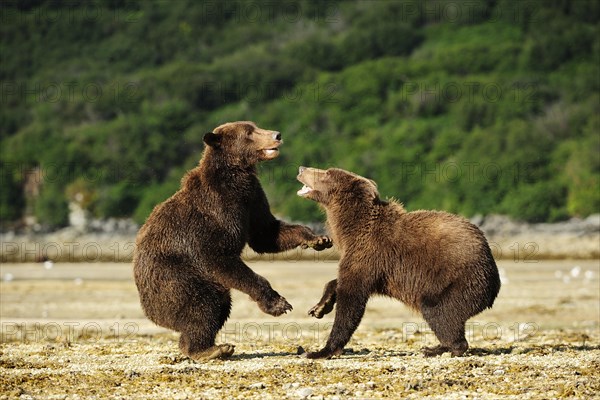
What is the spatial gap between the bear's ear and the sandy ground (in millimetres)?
2181

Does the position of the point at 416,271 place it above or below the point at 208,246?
below

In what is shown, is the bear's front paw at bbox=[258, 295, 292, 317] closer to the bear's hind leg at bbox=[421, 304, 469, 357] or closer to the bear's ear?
the bear's hind leg at bbox=[421, 304, 469, 357]

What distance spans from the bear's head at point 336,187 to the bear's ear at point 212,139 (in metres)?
1.03

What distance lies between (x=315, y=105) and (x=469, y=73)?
829 centimetres

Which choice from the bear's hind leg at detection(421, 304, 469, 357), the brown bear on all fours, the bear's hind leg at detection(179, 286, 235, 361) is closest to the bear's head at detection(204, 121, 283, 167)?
the brown bear on all fours

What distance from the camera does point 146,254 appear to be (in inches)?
427

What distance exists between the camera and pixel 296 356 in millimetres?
11258

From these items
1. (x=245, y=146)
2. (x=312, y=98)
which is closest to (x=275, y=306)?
(x=245, y=146)

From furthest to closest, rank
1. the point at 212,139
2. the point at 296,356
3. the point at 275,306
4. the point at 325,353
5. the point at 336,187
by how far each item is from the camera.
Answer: the point at 336,187 < the point at 296,356 < the point at 212,139 < the point at 325,353 < the point at 275,306

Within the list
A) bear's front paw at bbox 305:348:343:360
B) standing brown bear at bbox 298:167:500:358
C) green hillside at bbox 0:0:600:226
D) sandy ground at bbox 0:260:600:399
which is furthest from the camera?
green hillside at bbox 0:0:600:226

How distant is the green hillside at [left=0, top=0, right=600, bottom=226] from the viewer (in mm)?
40844

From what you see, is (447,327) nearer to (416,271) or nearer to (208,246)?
(416,271)

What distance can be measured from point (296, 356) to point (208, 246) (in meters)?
1.55

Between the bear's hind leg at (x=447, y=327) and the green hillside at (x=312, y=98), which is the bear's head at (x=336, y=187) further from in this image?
the green hillside at (x=312, y=98)
